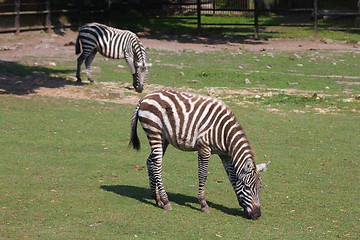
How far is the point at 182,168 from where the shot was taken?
35.8ft

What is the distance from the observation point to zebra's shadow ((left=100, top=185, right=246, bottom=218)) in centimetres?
857

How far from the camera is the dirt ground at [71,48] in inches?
695

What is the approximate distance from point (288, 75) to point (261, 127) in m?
7.09

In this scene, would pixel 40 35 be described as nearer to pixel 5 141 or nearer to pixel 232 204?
pixel 5 141

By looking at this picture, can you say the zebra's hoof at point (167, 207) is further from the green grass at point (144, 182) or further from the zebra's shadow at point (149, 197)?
the zebra's shadow at point (149, 197)

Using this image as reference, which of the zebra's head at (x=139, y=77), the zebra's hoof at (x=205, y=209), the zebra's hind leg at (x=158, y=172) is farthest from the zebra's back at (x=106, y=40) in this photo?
the zebra's hoof at (x=205, y=209)

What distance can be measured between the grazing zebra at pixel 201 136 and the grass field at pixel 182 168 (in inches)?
16.8

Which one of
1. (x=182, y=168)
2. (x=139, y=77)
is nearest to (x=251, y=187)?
(x=182, y=168)

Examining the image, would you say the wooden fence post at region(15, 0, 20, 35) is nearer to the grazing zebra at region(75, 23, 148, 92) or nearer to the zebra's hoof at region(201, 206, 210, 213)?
the grazing zebra at region(75, 23, 148, 92)

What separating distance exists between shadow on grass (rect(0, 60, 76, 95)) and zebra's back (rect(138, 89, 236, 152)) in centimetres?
994

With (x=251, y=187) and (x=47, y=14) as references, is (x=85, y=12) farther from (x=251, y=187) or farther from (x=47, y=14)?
(x=251, y=187)

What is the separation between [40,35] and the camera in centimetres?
2841

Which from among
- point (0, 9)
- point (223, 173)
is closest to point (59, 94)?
point (223, 173)

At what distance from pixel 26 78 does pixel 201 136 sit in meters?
12.6
